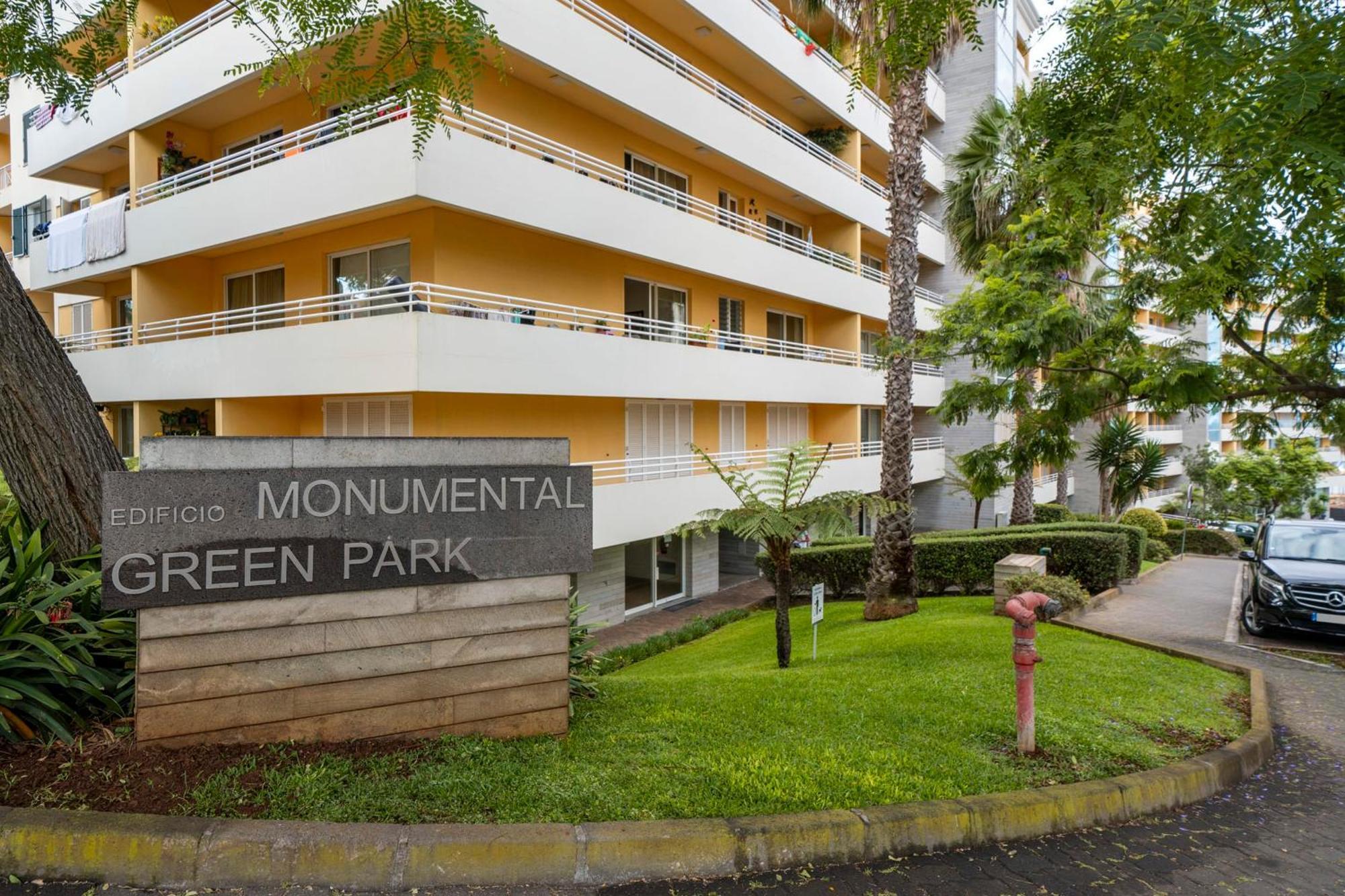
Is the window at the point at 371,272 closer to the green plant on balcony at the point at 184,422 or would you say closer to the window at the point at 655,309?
the green plant on balcony at the point at 184,422

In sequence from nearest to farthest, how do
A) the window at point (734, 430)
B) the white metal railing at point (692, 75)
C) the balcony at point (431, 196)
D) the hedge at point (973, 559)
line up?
the balcony at point (431, 196) → the white metal railing at point (692, 75) → the hedge at point (973, 559) → the window at point (734, 430)

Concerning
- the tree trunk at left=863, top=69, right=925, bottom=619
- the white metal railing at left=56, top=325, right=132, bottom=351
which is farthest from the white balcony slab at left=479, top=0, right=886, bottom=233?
the white metal railing at left=56, top=325, right=132, bottom=351

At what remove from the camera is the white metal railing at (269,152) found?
1220 cm

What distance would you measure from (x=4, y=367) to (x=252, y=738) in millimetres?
3213

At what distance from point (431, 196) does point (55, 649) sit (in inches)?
352

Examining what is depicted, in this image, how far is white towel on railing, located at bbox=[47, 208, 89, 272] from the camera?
1806 cm

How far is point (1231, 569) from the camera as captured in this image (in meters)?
22.9

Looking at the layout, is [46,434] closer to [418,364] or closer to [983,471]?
[418,364]

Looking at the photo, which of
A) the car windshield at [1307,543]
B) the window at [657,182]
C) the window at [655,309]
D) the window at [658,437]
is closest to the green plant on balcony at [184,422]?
the window at [658,437]

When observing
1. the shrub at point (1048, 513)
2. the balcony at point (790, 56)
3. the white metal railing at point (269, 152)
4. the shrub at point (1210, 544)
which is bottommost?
the shrub at point (1210, 544)

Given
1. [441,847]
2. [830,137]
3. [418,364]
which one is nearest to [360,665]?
[441,847]

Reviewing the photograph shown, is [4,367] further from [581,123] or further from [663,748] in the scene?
[581,123]

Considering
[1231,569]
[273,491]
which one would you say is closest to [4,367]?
[273,491]

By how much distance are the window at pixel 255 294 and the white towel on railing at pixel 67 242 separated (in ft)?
13.2
